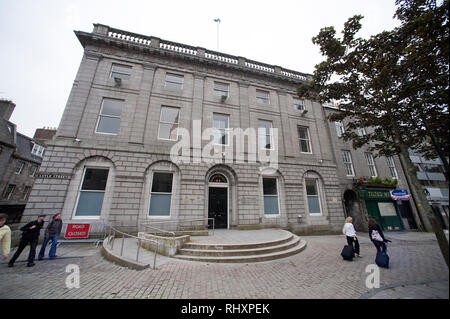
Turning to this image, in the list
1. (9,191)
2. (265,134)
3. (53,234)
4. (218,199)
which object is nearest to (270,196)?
(218,199)

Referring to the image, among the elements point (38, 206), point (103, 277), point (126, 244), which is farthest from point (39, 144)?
point (103, 277)

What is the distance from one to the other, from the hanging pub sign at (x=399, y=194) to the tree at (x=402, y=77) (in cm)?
1220

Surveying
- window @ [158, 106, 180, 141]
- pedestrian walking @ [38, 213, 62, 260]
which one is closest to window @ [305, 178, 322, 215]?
window @ [158, 106, 180, 141]

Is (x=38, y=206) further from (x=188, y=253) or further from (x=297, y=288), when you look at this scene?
(x=297, y=288)

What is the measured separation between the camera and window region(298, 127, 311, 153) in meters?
14.5

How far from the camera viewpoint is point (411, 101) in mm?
4906

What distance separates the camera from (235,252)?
6570mm

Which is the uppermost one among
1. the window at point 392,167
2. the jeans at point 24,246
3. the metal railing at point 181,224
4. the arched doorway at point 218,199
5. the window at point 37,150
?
the window at point 37,150

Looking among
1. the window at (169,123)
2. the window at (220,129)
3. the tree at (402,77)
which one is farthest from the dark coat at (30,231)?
the tree at (402,77)

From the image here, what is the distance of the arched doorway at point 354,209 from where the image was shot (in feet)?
46.5

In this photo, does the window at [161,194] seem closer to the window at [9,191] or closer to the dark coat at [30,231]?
the dark coat at [30,231]

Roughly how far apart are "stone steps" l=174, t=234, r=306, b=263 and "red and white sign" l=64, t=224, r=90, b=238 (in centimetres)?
542

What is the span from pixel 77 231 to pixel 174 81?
11664 millimetres
